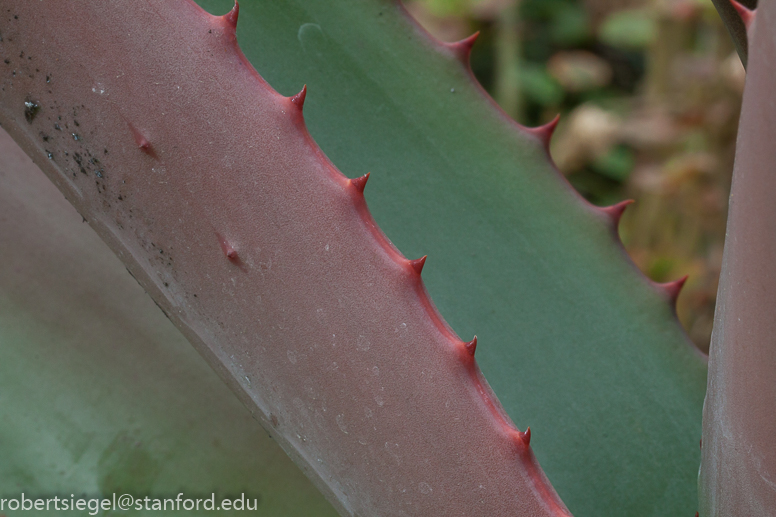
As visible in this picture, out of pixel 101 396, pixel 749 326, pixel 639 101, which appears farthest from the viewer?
pixel 639 101

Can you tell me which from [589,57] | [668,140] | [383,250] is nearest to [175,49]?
[383,250]

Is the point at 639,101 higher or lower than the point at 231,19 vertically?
lower

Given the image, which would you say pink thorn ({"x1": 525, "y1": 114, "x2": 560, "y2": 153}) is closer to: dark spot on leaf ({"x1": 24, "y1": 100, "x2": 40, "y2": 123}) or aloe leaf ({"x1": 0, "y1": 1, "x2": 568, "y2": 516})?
aloe leaf ({"x1": 0, "y1": 1, "x2": 568, "y2": 516})

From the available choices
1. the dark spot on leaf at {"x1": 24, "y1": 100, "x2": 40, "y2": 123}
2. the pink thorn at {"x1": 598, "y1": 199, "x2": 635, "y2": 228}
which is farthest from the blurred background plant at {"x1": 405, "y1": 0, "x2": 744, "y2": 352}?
the dark spot on leaf at {"x1": 24, "y1": 100, "x2": 40, "y2": 123}

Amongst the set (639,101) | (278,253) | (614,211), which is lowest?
(639,101)

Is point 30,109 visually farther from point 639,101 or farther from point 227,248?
point 639,101

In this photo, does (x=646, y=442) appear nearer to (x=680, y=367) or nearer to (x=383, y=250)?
(x=680, y=367)

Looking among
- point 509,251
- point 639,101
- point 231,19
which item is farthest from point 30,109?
point 639,101

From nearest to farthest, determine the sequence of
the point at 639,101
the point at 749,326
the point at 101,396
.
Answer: the point at 749,326 < the point at 101,396 < the point at 639,101
